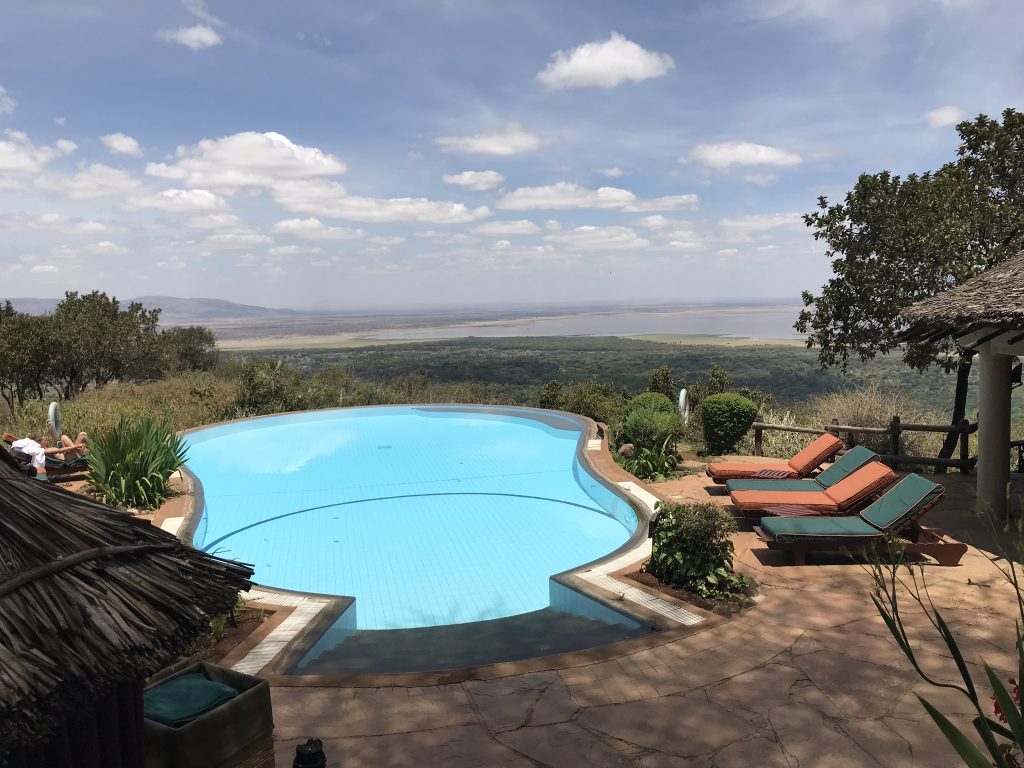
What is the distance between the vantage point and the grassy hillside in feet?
121

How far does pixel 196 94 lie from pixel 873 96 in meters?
18.8

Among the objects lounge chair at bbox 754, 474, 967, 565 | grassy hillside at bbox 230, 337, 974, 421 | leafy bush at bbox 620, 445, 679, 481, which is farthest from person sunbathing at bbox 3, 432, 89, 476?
grassy hillside at bbox 230, 337, 974, 421

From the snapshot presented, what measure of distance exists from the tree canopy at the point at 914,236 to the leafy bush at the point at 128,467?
11103 millimetres

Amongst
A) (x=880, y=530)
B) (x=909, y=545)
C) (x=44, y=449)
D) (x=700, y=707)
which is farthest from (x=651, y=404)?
(x=44, y=449)

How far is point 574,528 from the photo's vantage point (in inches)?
359

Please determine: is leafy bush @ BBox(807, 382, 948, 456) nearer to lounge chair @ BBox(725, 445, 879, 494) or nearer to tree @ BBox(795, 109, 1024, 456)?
tree @ BBox(795, 109, 1024, 456)

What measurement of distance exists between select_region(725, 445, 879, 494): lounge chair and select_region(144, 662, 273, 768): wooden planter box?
6161 millimetres

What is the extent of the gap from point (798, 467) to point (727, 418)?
2654mm

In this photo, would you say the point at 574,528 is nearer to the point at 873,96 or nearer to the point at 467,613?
the point at 467,613

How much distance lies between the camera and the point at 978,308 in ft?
22.7

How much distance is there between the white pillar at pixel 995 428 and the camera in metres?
7.73

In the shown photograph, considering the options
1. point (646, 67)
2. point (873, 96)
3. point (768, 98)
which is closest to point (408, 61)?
point (646, 67)

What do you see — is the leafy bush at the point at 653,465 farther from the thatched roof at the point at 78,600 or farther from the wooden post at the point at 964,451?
the thatched roof at the point at 78,600

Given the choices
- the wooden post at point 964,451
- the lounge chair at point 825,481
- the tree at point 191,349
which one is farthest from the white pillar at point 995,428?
the tree at point 191,349
